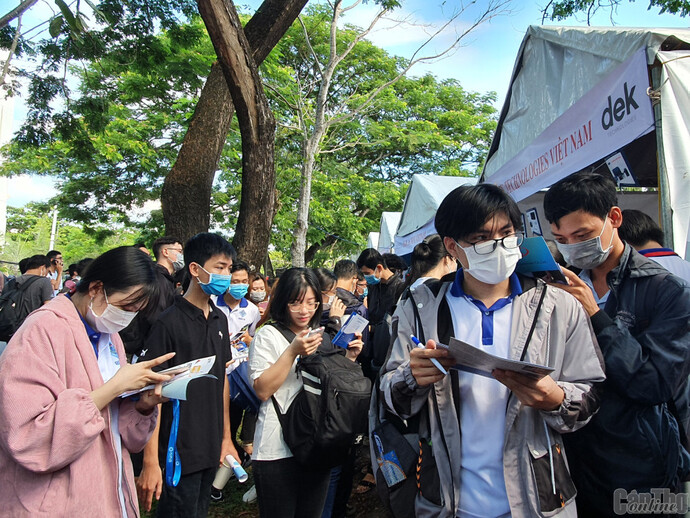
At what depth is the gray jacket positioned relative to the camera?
136cm

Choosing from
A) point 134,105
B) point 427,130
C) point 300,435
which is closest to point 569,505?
point 300,435

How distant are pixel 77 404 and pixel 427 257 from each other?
228cm

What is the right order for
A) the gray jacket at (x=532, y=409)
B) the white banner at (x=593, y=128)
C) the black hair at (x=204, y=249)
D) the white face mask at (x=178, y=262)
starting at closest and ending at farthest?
the gray jacket at (x=532, y=409), the white banner at (x=593, y=128), the black hair at (x=204, y=249), the white face mask at (x=178, y=262)

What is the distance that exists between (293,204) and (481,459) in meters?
14.7

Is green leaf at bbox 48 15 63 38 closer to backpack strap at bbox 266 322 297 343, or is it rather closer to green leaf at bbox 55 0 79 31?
green leaf at bbox 55 0 79 31

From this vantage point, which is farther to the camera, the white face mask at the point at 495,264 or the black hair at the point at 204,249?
the black hair at the point at 204,249

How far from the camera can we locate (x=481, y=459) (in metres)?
1.42

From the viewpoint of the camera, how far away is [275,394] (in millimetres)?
2311

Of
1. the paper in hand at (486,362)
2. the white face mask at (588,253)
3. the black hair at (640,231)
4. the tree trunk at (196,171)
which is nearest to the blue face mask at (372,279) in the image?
the tree trunk at (196,171)

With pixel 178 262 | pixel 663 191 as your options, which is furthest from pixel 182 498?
pixel 663 191

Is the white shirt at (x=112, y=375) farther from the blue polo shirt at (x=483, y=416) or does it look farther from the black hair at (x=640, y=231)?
the black hair at (x=640, y=231)

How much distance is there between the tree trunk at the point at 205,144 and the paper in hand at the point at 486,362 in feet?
12.4

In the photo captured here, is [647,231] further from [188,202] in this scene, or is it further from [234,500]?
[188,202]

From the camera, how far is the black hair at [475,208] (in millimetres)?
1554
